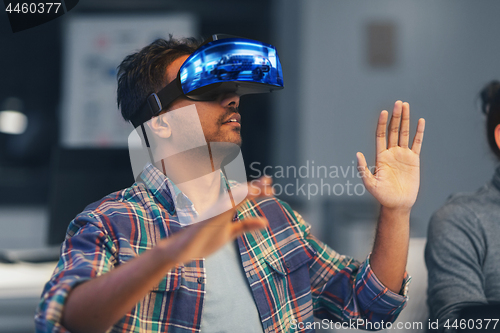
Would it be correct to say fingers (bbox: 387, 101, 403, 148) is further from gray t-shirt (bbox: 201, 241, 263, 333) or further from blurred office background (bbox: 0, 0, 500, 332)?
blurred office background (bbox: 0, 0, 500, 332)

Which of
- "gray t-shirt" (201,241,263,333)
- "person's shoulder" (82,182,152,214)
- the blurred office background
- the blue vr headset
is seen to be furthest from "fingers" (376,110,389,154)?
the blurred office background

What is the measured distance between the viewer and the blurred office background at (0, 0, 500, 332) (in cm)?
244

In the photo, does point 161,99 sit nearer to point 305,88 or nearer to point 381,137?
point 381,137

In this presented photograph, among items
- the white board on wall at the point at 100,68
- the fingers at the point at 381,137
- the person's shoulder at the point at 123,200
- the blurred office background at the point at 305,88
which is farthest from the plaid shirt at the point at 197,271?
the white board on wall at the point at 100,68

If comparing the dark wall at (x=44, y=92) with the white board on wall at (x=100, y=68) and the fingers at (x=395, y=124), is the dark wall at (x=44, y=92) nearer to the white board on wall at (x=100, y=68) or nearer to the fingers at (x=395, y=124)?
the white board on wall at (x=100, y=68)

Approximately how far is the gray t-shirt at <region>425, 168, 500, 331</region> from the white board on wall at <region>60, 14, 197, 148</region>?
1.86 m

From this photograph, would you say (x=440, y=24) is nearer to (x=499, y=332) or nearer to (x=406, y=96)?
(x=406, y=96)

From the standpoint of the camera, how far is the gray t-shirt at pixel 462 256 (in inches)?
46.5

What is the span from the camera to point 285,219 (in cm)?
116

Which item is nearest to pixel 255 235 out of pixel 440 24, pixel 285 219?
pixel 285 219

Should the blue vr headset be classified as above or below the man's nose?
above

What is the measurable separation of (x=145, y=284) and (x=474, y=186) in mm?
2210

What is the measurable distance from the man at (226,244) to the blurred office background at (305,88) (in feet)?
3.24

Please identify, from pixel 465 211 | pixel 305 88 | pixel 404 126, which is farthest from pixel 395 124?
pixel 305 88
